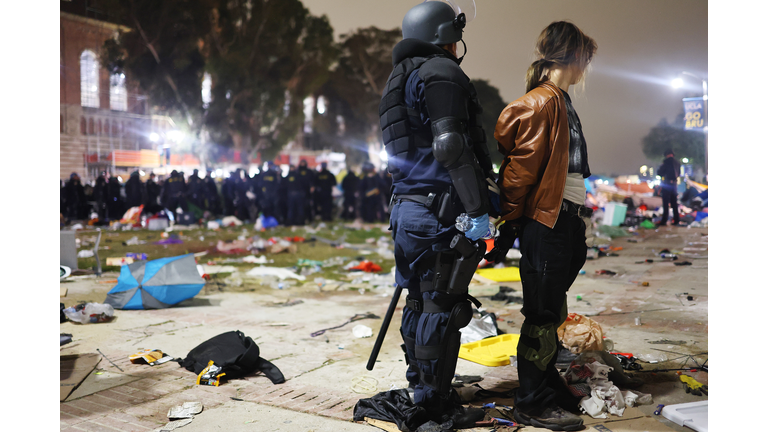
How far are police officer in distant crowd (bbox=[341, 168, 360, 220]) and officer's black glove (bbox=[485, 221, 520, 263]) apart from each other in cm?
1328

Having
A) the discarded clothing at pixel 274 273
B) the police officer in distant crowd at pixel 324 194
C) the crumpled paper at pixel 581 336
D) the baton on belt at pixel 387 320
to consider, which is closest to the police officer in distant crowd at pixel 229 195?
the police officer in distant crowd at pixel 324 194

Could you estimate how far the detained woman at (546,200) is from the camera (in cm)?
238

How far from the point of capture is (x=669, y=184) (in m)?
11.2

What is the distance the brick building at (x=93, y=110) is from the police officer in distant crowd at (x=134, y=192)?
142cm

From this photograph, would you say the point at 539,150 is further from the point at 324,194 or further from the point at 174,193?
the point at 174,193

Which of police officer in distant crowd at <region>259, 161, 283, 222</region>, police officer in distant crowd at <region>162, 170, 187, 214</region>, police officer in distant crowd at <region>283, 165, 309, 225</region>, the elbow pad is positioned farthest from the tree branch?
the elbow pad

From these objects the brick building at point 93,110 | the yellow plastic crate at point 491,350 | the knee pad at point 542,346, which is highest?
the brick building at point 93,110

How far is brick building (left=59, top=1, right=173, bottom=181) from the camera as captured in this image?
51.8 feet

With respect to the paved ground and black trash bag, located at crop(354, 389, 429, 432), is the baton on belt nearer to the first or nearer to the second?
black trash bag, located at crop(354, 389, 429, 432)

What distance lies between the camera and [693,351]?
3443mm

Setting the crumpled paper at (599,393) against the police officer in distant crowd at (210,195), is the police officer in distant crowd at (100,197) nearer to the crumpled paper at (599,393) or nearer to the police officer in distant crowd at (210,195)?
the police officer in distant crowd at (210,195)

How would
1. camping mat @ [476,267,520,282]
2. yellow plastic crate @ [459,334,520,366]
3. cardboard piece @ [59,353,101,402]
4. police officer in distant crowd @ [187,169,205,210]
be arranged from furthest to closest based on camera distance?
police officer in distant crowd @ [187,169,205,210] → camping mat @ [476,267,520,282] → yellow plastic crate @ [459,334,520,366] → cardboard piece @ [59,353,101,402]

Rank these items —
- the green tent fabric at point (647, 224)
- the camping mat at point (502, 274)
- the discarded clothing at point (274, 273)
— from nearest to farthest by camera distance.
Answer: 1. the camping mat at point (502, 274)
2. the discarded clothing at point (274, 273)
3. the green tent fabric at point (647, 224)

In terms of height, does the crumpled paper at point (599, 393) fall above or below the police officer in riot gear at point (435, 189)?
below
